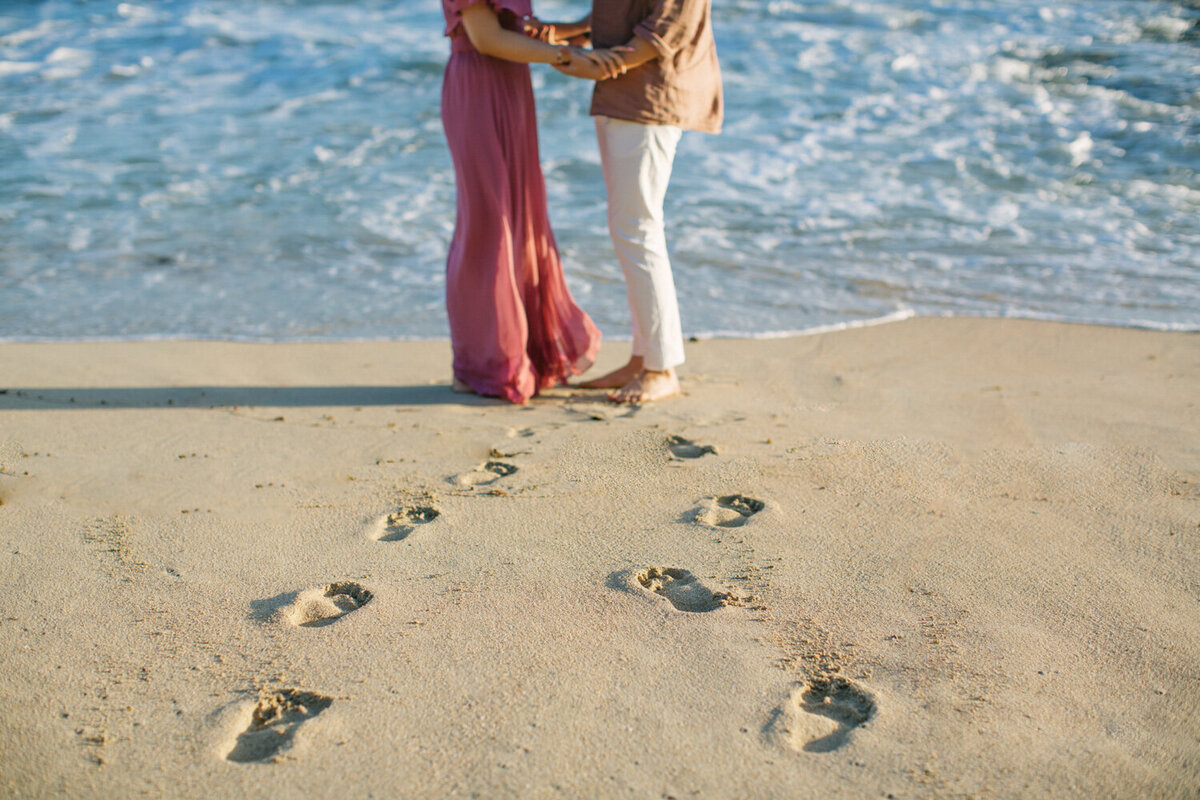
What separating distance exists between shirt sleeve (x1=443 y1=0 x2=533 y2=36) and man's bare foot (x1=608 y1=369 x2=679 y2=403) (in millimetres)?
1226

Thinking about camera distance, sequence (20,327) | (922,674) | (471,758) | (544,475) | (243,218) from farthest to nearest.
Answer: (243,218) → (20,327) → (544,475) → (922,674) → (471,758)

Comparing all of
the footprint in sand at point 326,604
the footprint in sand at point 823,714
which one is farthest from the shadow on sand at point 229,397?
the footprint in sand at point 823,714

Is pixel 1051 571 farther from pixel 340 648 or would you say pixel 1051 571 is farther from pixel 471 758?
pixel 340 648

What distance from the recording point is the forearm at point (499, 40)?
2.87 meters

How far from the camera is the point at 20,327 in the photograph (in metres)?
4.09

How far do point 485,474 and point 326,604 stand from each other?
720mm

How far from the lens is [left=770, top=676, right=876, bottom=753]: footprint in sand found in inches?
60.0

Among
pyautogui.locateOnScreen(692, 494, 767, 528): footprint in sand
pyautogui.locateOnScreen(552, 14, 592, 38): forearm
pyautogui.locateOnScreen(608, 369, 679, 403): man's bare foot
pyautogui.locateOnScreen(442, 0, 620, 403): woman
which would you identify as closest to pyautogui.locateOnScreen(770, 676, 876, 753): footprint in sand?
pyautogui.locateOnScreen(692, 494, 767, 528): footprint in sand

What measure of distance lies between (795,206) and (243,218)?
3270mm

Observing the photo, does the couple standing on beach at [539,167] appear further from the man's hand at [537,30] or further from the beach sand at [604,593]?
the beach sand at [604,593]

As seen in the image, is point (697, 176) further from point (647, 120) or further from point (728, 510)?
point (728, 510)

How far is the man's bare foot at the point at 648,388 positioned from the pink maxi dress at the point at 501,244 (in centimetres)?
29

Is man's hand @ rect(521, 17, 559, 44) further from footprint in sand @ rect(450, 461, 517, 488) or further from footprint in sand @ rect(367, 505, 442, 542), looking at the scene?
footprint in sand @ rect(367, 505, 442, 542)

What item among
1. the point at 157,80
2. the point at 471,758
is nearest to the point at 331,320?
the point at 471,758
